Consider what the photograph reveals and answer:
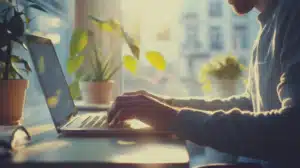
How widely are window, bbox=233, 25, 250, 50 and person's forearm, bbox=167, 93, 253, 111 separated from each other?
84cm

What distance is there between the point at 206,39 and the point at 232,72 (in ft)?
1.38

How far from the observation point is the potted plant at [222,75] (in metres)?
1.79

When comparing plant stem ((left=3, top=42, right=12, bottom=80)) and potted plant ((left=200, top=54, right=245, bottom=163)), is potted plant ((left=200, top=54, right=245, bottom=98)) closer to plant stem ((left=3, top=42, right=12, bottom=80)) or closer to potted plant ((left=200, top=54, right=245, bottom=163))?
potted plant ((left=200, top=54, right=245, bottom=163))

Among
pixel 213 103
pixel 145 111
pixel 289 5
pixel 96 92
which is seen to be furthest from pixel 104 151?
pixel 96 92

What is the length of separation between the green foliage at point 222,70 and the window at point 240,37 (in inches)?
13.6

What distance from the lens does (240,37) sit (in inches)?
85.7

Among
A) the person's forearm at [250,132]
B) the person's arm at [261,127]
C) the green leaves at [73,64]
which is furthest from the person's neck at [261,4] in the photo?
the green leaves at [73,64]

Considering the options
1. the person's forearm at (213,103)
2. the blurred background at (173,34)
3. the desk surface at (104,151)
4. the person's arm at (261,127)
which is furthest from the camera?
the blurred background at (173,34)

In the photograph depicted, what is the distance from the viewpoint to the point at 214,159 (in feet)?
6.15

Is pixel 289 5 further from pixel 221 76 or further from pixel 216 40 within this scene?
pixel 216 40

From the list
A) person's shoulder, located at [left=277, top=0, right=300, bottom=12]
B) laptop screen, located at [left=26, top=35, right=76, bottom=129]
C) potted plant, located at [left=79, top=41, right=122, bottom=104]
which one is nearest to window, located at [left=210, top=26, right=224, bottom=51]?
potted plant, located at [left=79, top=41, right=122, bottom=104]

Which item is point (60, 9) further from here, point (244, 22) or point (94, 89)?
point (244, 22)

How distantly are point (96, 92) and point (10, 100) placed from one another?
2.03 ft

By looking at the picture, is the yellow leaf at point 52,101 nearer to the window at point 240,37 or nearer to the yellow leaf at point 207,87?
the yellow leaf at point 207,87
